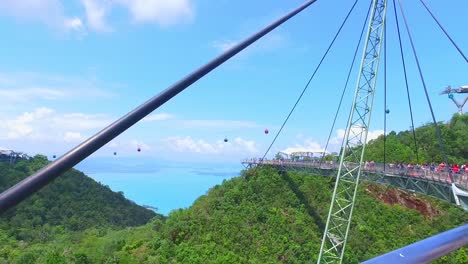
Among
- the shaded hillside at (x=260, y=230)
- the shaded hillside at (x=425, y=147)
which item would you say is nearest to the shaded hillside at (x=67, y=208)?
the shaded hillside at (x=260, y=230)

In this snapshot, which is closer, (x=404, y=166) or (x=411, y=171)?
(x=411, y=171)

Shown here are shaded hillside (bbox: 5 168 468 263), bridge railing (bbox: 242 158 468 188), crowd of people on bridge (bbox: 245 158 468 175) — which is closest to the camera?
bridge railing (bbox: 242 158 468 188)

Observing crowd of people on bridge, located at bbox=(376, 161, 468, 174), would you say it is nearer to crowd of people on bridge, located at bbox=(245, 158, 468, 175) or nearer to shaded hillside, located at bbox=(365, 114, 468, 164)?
crowd of people on bridge, located at bbox=(245, 158, 468, 175)

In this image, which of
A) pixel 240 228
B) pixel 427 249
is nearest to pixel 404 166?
pixel 240 228

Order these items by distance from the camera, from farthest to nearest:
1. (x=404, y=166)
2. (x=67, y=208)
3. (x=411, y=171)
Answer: (x=67, y=208)
(x=404, y=166)
(x=411, y=171)

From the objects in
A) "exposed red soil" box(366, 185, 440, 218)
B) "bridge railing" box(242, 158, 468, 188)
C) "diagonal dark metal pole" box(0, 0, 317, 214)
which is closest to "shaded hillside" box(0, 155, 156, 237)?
"bridge railing" box(242, 158, 468, 188)

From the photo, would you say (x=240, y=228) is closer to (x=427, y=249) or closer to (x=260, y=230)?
(x=260, y=230)

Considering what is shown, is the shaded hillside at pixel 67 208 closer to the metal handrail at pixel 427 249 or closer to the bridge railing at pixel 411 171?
the bridge railing at pixel 411 171
